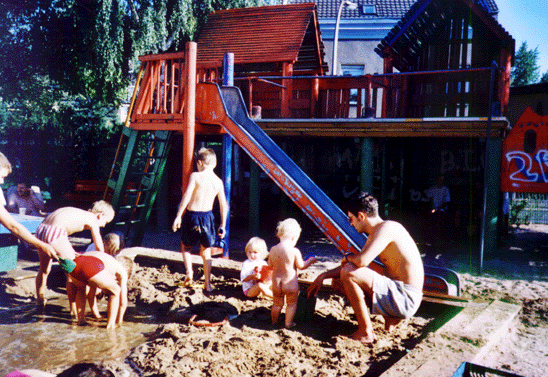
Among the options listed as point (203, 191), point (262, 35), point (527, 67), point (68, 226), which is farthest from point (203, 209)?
point (527, 67)

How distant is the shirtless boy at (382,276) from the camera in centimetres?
378

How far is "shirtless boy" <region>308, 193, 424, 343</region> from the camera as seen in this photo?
3779 mm

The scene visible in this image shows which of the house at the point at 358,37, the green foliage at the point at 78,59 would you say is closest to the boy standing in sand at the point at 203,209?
the green foliage at the point at 78,59

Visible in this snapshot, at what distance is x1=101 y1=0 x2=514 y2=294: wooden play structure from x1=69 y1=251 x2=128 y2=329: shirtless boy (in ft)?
7.57

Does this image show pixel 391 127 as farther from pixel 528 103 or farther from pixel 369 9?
pixel 369 9

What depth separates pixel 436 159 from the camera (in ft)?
36.9

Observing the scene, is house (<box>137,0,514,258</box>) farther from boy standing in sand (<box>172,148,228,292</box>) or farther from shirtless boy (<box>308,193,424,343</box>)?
shirtless boy (<box>308,193,424,343</box>)

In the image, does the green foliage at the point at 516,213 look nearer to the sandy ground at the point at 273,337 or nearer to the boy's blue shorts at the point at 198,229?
the sandy ground at the point at 273,337

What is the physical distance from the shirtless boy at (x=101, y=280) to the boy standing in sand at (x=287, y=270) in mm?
1515

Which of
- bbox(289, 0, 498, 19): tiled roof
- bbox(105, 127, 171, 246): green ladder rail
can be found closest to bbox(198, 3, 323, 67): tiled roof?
bbox(105, 127, 171, 246): green ladder rail

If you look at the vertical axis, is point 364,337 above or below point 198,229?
below

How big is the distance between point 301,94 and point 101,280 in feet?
29.9

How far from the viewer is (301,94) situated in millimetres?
12188

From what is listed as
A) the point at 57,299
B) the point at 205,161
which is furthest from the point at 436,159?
the point at 57,299
